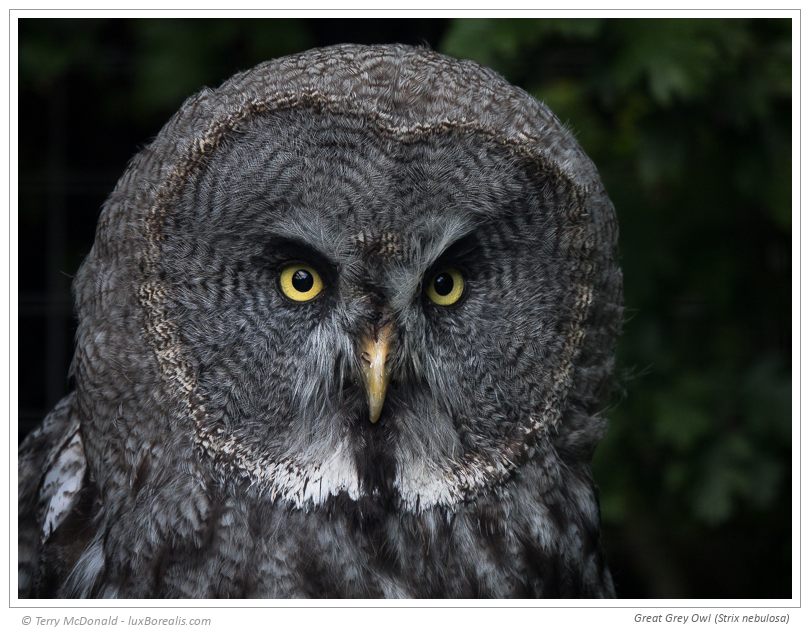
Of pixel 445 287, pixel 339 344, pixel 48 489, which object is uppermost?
pixel 445 287

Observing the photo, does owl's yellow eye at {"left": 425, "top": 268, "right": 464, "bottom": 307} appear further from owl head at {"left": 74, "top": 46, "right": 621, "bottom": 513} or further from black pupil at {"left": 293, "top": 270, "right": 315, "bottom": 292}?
black pupil at {"left": 293, "top": 270, "right": 315, "bottom": 292}

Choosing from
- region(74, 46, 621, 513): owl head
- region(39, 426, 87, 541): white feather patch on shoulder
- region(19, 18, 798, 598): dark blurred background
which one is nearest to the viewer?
region(74, 46, 621, 513): owl head

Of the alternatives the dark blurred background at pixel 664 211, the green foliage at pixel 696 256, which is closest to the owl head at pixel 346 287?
the dark blurred background at pixel 664 211

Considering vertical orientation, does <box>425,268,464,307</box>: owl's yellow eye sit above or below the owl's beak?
above

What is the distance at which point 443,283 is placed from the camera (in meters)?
1.15

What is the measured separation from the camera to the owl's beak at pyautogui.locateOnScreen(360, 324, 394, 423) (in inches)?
43.1

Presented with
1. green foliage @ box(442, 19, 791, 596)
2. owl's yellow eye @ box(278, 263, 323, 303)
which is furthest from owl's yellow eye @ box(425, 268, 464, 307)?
green foliage @ box(442, 19, 791, 596)

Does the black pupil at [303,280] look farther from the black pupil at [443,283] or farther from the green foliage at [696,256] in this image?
the green foliage at [696,256]

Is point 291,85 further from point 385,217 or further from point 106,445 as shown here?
point 106,445

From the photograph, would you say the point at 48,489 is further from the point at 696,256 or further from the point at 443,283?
the point at 696,256

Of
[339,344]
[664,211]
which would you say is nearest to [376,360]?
[339,344]

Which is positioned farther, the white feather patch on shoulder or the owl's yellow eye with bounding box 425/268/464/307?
the white feather patch on shoulder

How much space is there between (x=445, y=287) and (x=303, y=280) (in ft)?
0.55

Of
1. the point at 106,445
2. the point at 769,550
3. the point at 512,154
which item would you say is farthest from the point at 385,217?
the point at 769,550
